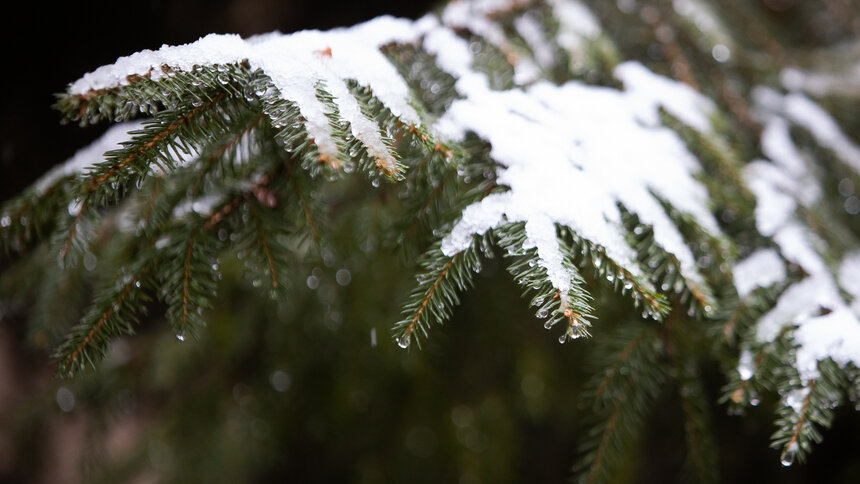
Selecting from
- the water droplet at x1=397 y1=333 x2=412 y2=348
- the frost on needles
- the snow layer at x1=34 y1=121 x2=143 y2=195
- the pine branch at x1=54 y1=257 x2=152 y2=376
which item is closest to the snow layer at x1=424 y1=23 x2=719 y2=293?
the frost on needles

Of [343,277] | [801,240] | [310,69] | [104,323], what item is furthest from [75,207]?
[801,240]

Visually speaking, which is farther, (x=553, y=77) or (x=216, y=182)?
(x=553, y=77)

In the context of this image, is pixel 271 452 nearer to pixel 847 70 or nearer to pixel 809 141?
pixel 809 141

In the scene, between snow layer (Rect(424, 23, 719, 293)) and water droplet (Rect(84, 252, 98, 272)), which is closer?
snow layer (Rect(424, 23, 719, 293))

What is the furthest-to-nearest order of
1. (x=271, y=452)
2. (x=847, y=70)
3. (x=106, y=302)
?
(x=271, y=452) → (x=847, y=70) → (x=106, y=302)

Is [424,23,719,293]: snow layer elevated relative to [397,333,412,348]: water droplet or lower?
elevated

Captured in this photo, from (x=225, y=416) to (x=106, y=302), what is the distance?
0.99 metres

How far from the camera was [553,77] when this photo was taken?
1237 mm

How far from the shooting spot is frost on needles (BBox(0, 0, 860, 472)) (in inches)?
27.2

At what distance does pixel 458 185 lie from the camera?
90 cm

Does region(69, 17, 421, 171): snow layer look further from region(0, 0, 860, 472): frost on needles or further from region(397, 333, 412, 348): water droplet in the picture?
region(397, 333, 412, 348): water droplet

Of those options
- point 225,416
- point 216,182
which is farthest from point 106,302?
point 225,416

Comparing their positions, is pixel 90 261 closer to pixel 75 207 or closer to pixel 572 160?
pixel 75 207

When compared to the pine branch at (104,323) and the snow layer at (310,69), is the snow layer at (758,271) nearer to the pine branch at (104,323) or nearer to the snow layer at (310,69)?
the snow layer at (310,69)
